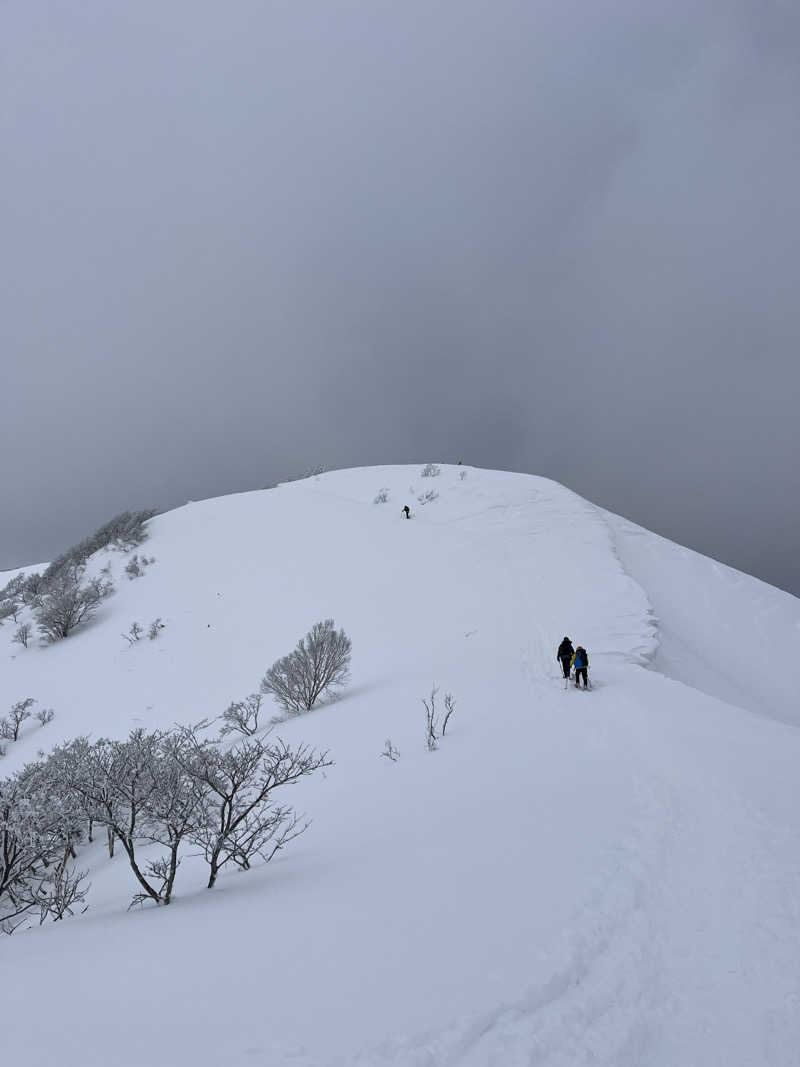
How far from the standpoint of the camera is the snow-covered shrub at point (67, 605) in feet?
68.5

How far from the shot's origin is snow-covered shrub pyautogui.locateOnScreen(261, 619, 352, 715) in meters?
12.8

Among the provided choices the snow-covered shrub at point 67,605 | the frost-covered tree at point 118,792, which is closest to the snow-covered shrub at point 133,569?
the snow-covered shrub at point 67,605

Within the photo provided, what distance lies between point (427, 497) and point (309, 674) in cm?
1745

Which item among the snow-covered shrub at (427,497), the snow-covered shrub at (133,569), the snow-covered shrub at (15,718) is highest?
the snow-covered shrub at (427,497)

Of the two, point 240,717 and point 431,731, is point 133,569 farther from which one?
point 431,731

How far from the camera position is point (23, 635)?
2103cm

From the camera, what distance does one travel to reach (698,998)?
292 centimetres

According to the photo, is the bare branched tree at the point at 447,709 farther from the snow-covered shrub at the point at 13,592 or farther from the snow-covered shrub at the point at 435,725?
the snow-covered shrub at the point at 13,592

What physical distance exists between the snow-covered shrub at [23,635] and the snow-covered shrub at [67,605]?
1.66 ft

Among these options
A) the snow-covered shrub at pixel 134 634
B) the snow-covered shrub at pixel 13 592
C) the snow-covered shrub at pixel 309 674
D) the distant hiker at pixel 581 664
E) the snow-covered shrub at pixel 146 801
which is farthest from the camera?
the snow-covered shrub at pixel 13 592

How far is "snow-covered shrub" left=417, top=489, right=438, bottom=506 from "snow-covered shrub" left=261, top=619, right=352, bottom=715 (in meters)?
15.8

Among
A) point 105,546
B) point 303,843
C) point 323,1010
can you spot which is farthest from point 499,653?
point 105,546

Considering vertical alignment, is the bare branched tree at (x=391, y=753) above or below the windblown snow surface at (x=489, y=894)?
below

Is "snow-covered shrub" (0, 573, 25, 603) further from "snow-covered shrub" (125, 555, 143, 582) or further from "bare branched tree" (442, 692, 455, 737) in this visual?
"bare branched tree" (442, 692, 455, 737)
